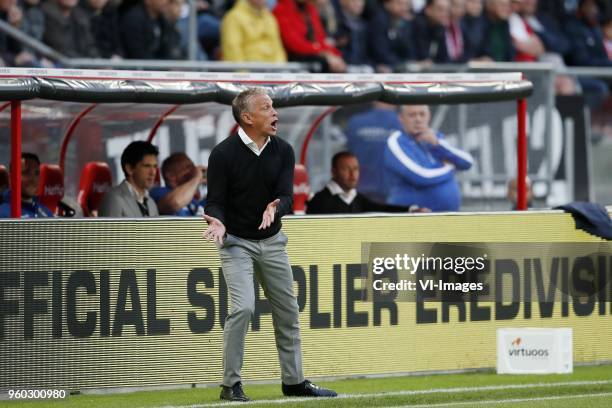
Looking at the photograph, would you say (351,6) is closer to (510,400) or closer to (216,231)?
(510,400)

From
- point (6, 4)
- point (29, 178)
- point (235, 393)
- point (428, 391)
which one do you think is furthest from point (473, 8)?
point (235, 393)

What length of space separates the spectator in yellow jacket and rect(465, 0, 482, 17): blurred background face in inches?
151

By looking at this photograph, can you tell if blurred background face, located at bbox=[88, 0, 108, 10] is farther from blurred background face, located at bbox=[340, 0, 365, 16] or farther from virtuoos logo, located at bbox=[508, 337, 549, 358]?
virtuoos logo, located at bbox=[508, 337, 549, 358]

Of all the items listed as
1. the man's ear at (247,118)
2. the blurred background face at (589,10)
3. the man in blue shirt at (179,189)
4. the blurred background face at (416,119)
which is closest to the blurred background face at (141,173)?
the man in blue shirt at (179,189)

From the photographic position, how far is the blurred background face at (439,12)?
19.7 metres

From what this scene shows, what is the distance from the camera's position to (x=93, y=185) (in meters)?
12.8

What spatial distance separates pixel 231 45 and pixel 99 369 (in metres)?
7.78

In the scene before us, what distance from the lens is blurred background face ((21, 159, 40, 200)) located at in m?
11.6

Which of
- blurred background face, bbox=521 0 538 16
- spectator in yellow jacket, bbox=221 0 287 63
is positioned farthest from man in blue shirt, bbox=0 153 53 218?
blurred background face, bbox=521 0 538 16

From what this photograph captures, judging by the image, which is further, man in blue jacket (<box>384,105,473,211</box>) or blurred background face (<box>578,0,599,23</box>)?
blurred background face (<box>578,0,599,23</box>)

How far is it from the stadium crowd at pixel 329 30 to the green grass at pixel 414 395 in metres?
6.43

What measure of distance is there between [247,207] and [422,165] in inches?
210

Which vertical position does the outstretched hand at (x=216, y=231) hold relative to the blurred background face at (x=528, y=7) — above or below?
below

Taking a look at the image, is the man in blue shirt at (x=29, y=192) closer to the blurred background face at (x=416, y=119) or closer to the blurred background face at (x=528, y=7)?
the blurred background face at (x=416, y=119)
